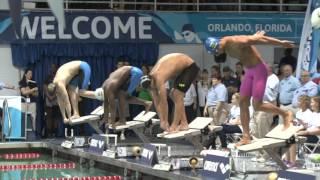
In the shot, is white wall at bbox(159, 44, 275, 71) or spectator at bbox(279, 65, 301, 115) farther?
white wall at bbox(159, 44, 275, 71)

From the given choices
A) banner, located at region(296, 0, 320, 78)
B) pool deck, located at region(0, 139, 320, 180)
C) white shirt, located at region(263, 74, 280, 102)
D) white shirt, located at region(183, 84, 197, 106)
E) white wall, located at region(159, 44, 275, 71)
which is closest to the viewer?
pool deck, located at region(0, 139, 320, 180)

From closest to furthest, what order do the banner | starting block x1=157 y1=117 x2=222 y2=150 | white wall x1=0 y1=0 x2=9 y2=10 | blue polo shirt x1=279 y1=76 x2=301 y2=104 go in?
starting block x1=157 y1=117 x2=222 y2=150 < blue polo shirt x1=279 y1=76 x2=301 y2=104 < the banner < white wall x1=0 y1=0 x2=9 y2=10

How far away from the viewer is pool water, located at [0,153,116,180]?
12.1 meters

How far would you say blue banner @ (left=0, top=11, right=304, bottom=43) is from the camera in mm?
17906

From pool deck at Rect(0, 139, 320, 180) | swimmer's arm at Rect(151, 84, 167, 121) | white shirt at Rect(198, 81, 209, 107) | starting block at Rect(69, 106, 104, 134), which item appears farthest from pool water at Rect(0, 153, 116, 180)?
white shirt at Rect(198, 81, 209, 107)

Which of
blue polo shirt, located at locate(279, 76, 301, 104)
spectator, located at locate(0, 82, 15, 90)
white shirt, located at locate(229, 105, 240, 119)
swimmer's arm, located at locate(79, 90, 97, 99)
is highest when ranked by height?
blue polo shirt, located at locate(279, 76, 301, 104)

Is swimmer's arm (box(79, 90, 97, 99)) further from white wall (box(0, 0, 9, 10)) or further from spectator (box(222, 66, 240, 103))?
white wall (box(0, 0, 9, 10))

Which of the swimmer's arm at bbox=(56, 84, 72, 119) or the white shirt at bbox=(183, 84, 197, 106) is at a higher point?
the swimmer's arm at bbox=(56, 84, 72, 119)

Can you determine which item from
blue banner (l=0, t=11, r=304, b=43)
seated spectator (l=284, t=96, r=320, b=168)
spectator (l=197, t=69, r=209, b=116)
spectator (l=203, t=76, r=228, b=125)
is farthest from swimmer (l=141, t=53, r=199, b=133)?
blue banner (l=0, t=11, r=304, b=43)

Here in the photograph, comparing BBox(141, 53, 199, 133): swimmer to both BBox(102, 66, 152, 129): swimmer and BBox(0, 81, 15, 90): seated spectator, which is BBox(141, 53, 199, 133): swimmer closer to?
BBox(102, 66, 152, 129): swimmer

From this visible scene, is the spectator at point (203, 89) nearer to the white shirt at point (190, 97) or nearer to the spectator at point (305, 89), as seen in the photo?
the white shirt at point (190, 97)

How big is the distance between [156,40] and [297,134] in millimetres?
10143

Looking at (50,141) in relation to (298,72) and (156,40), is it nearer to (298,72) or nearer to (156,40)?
(156,40)

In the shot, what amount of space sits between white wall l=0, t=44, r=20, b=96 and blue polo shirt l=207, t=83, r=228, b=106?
5.65 metres
